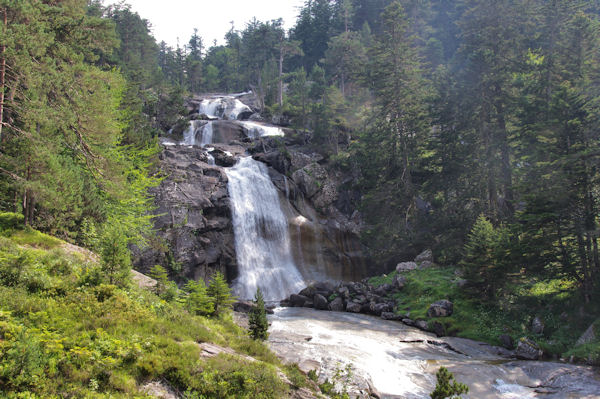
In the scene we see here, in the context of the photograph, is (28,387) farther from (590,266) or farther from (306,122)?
(306,122)

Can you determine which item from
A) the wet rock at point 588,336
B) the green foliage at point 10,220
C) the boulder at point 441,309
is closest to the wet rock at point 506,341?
the wet rock at point 588,336

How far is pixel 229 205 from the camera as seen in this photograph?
104 feet

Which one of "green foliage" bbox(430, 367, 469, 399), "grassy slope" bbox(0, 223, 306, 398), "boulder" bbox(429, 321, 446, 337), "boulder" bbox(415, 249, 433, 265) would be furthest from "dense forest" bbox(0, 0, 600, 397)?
"green foliage" bbox(430, 367, 469, 399)

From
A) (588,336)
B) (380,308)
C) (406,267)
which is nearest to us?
(588,336)

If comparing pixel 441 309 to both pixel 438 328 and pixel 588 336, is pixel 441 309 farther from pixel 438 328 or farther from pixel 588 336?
pixel 588 336

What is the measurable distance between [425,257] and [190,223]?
1909 centimetres

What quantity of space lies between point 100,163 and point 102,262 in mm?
8008

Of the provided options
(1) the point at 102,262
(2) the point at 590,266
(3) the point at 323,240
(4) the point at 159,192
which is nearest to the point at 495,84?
(2) the point at 590,266

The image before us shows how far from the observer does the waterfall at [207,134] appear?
44562 millimetres

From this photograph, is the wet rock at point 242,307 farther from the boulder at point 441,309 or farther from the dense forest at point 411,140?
the boulder at point 441,309

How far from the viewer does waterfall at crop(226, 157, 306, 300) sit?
29312 mm

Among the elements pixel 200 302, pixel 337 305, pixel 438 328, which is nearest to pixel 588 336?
pixel 438 328

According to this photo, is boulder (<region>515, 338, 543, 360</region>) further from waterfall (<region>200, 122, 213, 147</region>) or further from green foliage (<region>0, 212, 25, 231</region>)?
waterfall (<region>200, 122, 213, 147</region>)

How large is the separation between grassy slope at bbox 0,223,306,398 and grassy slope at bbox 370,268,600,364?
498 inches
